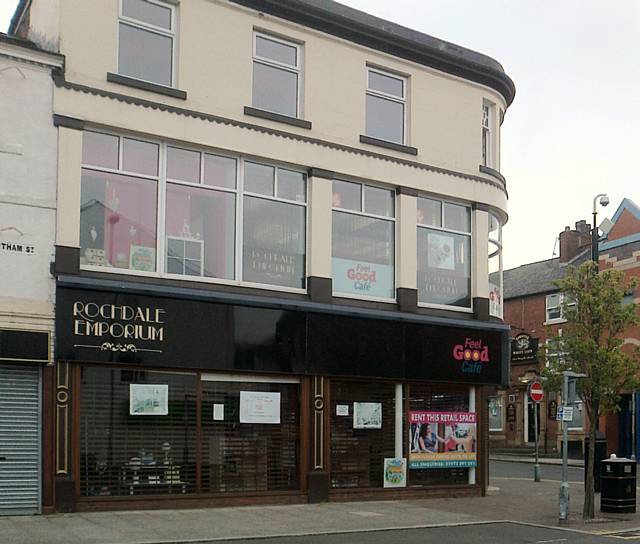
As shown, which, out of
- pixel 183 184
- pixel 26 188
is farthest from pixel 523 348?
pixel 26 188

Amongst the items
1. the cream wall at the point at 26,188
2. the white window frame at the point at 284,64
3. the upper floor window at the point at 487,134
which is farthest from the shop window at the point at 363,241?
the cream wall at the point at 26,188

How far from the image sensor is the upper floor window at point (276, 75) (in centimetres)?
1966

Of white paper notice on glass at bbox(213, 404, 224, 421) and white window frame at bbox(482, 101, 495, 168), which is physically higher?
white window frame at bbox(482, 101, 495, 168)

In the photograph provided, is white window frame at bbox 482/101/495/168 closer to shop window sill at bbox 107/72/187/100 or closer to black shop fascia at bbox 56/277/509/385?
black shop fascia at bbox 56/277/509/385

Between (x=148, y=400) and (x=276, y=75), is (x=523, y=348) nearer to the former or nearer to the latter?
(x=276, y=75)

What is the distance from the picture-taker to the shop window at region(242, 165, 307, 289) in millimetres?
19266

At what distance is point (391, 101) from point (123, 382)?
30.5 ft

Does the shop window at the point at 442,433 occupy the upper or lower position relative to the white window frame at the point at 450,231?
lower

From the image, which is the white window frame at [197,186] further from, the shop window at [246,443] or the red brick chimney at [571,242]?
the red brick chimney at [571,242]

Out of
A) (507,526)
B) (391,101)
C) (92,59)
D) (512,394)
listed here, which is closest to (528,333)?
(512,394)

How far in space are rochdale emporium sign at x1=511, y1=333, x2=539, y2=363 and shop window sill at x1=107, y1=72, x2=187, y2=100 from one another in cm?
3174

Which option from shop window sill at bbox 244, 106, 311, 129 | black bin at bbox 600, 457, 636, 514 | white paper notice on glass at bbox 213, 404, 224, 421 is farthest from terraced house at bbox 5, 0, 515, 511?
black bin at bbox 600, 457, 636, 514

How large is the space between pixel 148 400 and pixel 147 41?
22.9 feet

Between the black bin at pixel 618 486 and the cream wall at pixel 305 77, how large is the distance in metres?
7.93
